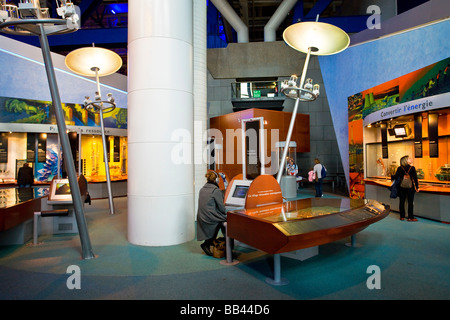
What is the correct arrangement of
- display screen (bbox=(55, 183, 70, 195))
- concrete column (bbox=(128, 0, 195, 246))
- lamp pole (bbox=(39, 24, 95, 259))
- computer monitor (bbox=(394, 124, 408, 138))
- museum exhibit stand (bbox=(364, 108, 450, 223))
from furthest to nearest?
computer monitor (bbox=(394, 124, 408, 138)) → museum exhibit stand (bbox=(364, 108, 450, 223)) → display screen (bbox=(55, 183, 70, 195)) → concrete column (bbox=(128, 0, 195, 246)) → lamp pole (bbox=(39, 24, 95, 259))

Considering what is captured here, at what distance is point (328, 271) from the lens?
13.1 ft

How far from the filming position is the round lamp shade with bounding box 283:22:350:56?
5559 millimetres

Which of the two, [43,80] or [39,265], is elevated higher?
[43,80]

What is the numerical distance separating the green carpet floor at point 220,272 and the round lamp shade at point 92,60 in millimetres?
5337

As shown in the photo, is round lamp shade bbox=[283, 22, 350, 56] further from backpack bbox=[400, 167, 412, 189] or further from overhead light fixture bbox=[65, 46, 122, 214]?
overhead light fixture bbox=[65, 46, 122, 214]

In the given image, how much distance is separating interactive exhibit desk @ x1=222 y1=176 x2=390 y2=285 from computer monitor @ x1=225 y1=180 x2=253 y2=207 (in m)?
0.78

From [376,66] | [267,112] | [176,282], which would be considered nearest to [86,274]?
[176,282]

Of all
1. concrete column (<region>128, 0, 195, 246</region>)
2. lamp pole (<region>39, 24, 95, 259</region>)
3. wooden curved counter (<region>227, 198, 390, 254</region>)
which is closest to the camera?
wooden curved counter (<region>227, 198, 390, 254</region>)

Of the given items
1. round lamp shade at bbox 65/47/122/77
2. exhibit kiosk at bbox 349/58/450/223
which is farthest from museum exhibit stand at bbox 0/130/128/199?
exhibit kiosk at bbox 349/58/450/223

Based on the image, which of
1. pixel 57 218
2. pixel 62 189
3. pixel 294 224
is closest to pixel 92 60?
pixel 62 189

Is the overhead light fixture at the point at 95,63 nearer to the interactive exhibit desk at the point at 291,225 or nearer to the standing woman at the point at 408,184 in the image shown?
the interactive exhibit desk at the point at 291,225

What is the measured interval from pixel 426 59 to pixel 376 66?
6.94 ft

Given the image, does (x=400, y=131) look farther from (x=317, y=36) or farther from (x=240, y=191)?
(x=240, y=191)
